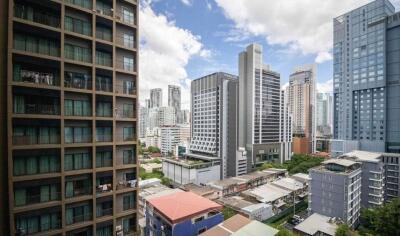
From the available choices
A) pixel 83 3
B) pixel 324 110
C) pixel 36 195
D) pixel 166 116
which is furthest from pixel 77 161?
pixel 324 110

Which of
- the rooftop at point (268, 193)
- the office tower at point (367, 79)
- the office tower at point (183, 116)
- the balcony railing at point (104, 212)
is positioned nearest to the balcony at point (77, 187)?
the balcony railing at point (104, 212)

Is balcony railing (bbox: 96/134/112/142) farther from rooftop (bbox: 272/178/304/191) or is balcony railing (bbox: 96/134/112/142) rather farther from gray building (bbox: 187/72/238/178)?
gray building (bbox: 187/72/238/178)

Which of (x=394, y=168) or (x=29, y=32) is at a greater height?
(x=29, y=32)

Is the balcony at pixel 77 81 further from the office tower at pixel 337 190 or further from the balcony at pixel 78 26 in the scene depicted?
the office tower at pixel 337 190

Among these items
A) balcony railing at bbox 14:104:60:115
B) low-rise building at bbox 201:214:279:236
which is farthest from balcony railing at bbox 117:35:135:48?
low-rise building at bbox 201:214:279:236

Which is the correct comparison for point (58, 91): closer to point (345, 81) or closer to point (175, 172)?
point (175, 172)

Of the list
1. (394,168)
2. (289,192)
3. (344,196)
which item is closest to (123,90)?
(344,196)
